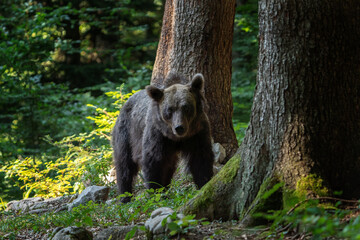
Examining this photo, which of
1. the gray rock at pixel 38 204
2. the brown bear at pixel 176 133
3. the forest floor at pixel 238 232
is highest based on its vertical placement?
the brown bear at pixel 176 133

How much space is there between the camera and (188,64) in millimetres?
7207

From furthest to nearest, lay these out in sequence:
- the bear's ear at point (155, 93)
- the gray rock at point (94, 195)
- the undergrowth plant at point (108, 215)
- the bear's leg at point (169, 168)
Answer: the gray rock at point (94, 195) → the bear's leg at point (169, 168) → the bear's ear at point (155, 93) → the undergrowth plant at point (108, 215)

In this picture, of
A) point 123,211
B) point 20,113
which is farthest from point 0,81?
point 123,211

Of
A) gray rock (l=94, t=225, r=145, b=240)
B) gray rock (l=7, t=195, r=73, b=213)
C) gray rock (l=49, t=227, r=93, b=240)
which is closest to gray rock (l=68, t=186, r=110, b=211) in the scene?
gray rock (l=7, t=195, r=73, b=213)

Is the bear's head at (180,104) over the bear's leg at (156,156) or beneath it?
over

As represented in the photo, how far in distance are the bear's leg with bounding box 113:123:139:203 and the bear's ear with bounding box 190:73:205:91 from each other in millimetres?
2037

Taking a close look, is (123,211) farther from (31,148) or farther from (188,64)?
(31,148)

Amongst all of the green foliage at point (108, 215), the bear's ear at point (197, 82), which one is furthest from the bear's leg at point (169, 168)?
the bear's ear at point (197, 82)

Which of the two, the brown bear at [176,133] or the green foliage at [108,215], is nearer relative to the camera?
the green foliage at [108,215]

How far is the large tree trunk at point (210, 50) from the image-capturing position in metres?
7.05

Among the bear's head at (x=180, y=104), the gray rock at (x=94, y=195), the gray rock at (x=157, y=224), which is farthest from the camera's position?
the gray rock at (x=94, y=195)

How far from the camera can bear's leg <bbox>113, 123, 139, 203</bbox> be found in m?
7.64

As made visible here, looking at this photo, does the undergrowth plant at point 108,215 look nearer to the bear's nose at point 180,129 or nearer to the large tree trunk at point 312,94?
the bear's nose at point 180,129

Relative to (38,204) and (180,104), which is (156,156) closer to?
(180,104)
